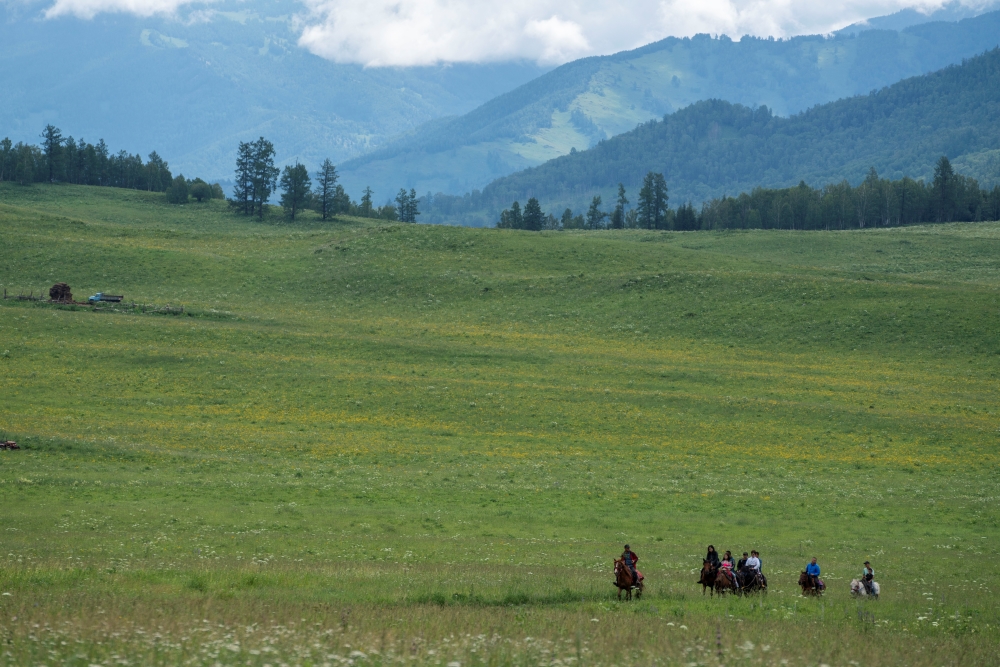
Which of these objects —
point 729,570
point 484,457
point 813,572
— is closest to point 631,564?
point 729,570

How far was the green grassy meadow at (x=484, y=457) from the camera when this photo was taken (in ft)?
56.0

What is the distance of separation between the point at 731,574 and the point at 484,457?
21845mm

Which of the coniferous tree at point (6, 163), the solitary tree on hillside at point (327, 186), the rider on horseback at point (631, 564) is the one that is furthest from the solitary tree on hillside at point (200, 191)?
the rider on horseback at point (631, 564)

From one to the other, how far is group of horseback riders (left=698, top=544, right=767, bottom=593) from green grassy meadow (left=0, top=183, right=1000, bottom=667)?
2.68 feet

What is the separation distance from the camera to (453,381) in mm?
60562

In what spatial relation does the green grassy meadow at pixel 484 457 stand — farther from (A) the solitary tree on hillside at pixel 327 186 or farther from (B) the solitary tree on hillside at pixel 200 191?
(B) the solitary tree on hillside at pixel 200 191

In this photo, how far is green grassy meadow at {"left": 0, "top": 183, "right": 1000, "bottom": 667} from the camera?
1706cm

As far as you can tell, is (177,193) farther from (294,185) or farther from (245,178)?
(294,185)

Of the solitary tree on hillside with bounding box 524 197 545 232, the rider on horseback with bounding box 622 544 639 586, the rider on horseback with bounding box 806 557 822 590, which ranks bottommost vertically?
the rider on horseback with bounding box 806 557 822 590

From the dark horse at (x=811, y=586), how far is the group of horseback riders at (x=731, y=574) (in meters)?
0.93

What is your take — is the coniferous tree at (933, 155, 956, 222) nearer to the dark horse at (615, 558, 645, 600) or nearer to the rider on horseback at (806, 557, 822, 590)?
the rider on horseback at (806, 557, 822, 590)

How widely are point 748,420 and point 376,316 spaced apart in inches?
1697

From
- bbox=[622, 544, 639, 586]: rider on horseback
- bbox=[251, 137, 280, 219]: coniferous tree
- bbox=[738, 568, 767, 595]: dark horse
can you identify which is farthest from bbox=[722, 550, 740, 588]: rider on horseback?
bbox=[251, 137, 280, 219]: coniferous tree

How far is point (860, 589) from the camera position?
2256 centimetres
